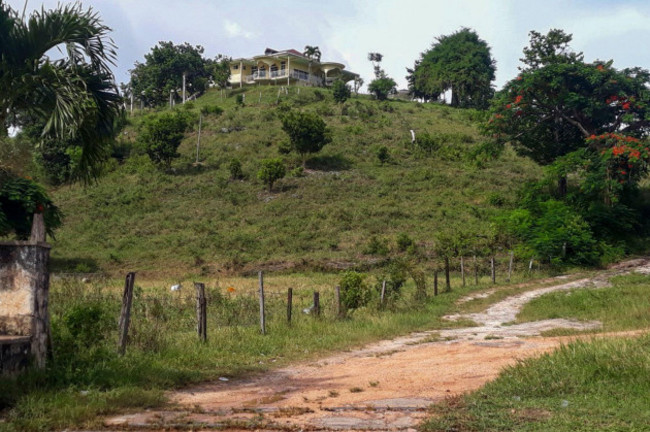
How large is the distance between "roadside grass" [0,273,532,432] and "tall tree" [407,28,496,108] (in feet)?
223

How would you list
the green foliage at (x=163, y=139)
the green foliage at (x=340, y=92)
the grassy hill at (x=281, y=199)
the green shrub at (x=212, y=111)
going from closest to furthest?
the grassy hill at (x=281, y=199) → the green foliage at (x=163, y=139) → the green shrub at (x=212, y=111) → the green foliage at (x=340, y=92)

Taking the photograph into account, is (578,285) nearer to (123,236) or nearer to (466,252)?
(466,252)

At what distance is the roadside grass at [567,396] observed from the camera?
18.4 ft

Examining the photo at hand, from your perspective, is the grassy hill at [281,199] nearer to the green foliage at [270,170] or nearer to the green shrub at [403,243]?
the green shrub at [403,243]

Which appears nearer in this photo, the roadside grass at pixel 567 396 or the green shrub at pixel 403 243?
the roadside grass at pixel 567 396

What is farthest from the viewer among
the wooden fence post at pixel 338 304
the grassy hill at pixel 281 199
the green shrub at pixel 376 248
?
the grassy hill at pixel 281 199

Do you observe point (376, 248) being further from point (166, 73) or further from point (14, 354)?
point (166, 73)

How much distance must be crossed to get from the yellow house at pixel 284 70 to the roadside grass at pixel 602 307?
6760cm

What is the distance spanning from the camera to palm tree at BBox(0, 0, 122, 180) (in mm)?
7535

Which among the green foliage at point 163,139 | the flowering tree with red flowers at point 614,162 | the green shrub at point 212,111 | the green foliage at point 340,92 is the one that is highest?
the green foliage at point 340,92

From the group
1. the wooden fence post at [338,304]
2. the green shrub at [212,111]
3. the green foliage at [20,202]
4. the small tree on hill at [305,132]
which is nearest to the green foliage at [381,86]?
the green shrub at [212,111]

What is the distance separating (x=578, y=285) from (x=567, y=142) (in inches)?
613

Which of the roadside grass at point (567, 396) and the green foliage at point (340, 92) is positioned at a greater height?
the green foliage at point (340, 92)

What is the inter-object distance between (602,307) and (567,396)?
38.0 feet
